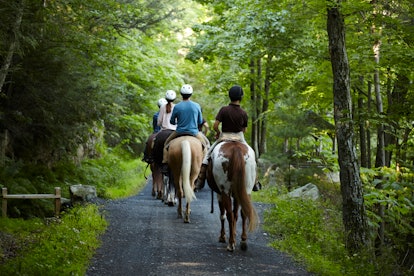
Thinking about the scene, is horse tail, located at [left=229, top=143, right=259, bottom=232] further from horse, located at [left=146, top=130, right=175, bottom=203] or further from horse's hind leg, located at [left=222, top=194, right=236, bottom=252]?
horse, located at [left=146, top=130, right=175, bottom=203]

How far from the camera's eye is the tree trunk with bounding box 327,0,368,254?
8750mm

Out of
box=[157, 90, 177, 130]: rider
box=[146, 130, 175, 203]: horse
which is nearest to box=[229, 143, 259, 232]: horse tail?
box=[146, 130, 175, 203]: horse

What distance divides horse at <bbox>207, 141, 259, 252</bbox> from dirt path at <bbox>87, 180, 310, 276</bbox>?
0.53m

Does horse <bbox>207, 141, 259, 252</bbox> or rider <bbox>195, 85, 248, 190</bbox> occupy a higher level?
rider <bbox>195, 85, 248, 190</bbox>

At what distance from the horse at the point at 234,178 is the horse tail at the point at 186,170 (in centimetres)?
137

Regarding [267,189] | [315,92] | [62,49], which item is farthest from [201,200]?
[62,49]

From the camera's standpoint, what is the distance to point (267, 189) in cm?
1828

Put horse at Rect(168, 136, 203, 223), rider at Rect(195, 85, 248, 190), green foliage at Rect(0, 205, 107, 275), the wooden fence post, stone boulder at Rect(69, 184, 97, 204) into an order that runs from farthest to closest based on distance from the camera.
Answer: stone boulder at Rect(69, 184, 97, 204), the wooden fence post, horse at Rect(168, 136, 203, 223), rider at Rect(195, 85, 248, 190), green foliage at Rect(0, 205, 107, 275)

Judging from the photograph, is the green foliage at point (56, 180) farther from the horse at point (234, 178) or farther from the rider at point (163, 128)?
the horse at point (234, 178)

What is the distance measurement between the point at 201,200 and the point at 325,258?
7507mm

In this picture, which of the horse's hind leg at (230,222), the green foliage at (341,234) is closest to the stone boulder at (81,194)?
the green foliage at (341,234)

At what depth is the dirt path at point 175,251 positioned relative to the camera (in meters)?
7.41

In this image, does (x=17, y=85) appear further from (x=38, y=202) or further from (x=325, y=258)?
(x=325, y=258)

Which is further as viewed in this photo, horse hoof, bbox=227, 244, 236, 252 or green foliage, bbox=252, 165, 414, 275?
horse hoof, bbox=227, 244, 236, 252
